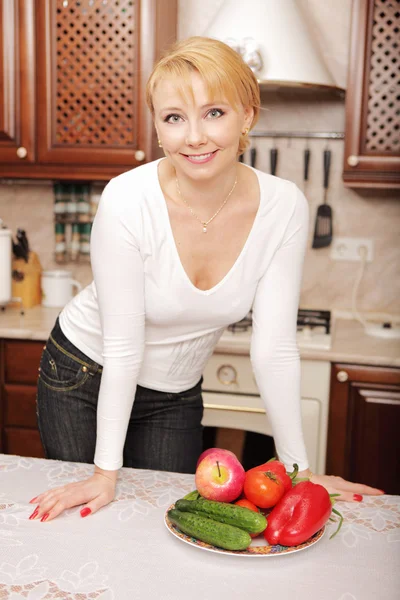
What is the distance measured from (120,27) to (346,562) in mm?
1963

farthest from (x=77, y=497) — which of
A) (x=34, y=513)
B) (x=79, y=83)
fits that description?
(x=79, y=83)

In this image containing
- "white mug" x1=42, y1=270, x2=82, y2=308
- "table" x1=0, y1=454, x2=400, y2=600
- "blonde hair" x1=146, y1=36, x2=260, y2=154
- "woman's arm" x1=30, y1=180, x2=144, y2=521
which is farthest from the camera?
"white mug" x1=42, y1=270, x2=82, y2=308

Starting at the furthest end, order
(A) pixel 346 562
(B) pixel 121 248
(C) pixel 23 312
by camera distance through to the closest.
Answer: (C) pixel 23 312 < (B) pixel 121 248 < (A) pixel 346 562

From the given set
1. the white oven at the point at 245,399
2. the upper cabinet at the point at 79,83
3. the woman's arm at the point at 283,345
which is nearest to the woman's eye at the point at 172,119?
the woman's arm at the point at 283,345

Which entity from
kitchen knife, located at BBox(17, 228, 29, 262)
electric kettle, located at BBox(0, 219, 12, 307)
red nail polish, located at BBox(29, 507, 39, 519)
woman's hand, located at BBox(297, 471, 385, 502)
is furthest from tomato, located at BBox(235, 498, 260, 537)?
kitchen knife, located at BBox(17, 228, 29, 262)

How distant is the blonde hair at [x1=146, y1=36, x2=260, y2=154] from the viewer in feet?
3.57

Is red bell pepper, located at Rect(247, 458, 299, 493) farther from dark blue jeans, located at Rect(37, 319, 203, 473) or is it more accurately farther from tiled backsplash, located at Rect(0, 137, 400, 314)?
tiled backsplash, located at Rect(0, 137, 400, 314)

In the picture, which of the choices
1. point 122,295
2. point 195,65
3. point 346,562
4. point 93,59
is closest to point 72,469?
point 122,295

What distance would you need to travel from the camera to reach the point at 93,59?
2.37m

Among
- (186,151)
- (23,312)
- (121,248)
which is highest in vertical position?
(186,151)

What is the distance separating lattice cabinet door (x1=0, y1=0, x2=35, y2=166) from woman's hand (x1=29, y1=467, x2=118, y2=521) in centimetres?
162

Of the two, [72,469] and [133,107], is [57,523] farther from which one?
[133,107]

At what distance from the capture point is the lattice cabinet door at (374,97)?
Answer: 222 cm

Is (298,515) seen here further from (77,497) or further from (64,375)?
(64,375)
